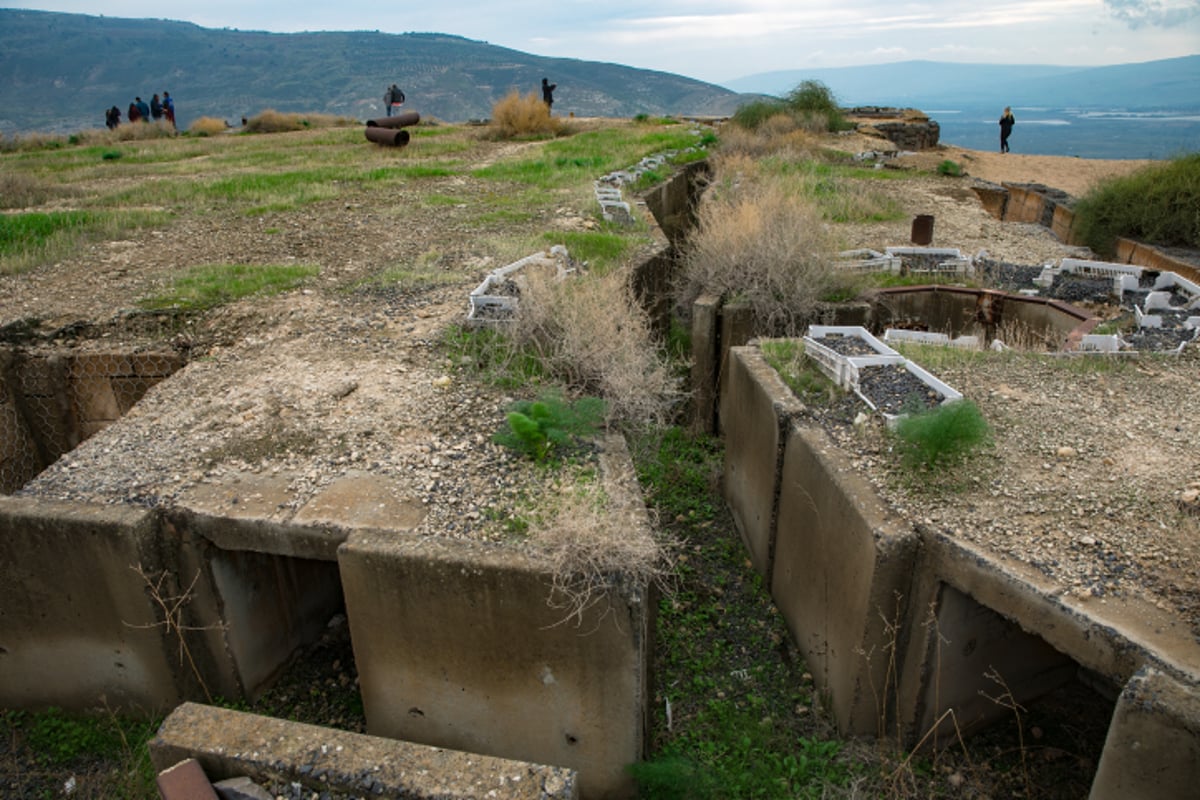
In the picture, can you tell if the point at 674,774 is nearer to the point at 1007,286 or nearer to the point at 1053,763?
the point at 1053,763

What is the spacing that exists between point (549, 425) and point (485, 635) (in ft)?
4.28

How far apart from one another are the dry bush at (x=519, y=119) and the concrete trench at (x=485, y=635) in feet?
51.7

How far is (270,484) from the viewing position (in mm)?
4012

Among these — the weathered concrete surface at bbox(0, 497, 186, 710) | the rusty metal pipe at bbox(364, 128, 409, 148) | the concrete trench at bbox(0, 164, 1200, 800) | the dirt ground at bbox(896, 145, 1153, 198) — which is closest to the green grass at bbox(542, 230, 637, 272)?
the concrete trench at bbox(0, 164, 1200, 800)

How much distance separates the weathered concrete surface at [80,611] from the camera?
3715 millimetres

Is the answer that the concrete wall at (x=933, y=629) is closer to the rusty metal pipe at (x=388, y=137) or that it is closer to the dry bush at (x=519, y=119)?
the rusty metal pipe at (x=388, y=137)

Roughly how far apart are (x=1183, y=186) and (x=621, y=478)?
28.3 feet

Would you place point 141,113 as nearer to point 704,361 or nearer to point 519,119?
point 519,119

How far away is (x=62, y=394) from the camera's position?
19.5 ft

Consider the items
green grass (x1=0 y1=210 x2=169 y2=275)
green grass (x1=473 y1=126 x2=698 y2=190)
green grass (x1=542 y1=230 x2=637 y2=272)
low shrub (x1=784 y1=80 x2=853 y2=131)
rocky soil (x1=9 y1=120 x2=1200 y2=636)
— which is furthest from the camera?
low shrub (x1=784 y1=80 x2=853 y2=131)

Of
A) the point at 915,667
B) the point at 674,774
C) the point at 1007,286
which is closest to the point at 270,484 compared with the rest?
the point at 674,774

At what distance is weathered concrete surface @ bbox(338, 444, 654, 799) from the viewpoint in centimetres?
334

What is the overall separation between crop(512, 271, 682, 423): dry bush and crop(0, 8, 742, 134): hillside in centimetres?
10038

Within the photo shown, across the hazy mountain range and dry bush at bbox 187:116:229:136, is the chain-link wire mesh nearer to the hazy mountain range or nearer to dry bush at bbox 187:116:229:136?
dry bush at bbox 187:116:229:136
